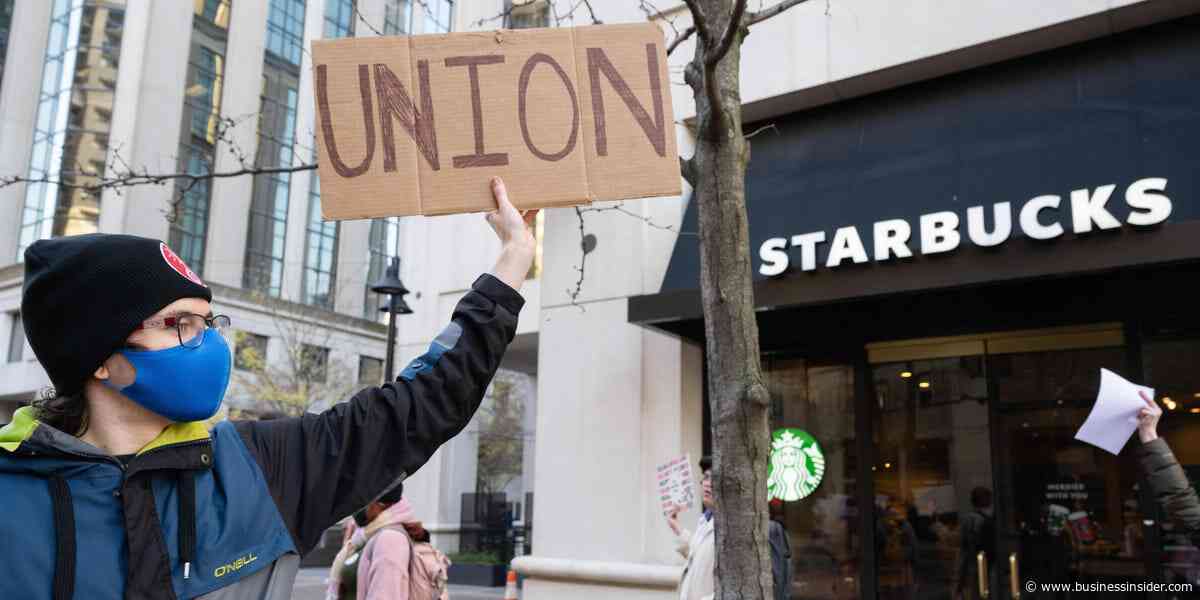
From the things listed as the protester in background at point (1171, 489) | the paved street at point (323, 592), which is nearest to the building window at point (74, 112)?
the paved street at point (323, 592)

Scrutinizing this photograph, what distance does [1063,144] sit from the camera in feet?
26.3

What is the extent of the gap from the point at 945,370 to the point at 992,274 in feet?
6.82

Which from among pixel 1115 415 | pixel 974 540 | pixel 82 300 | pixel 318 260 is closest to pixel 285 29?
pixel 318 260

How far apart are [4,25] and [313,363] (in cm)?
2426

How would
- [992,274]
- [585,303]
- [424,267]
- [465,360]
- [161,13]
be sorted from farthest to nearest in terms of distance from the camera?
[161,13] → [424,267] → [585,303] → [992,274] → [465,360]

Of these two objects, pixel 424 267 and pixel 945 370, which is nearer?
pixel 945 370

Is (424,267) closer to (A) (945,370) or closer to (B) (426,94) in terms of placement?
(A) (945,370)

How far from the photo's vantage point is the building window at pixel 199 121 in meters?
42.4

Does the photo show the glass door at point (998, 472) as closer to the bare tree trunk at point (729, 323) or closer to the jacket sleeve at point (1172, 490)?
the jacket sleeve at point (1172, 490)

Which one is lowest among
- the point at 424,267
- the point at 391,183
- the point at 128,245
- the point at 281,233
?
the point at 128,245

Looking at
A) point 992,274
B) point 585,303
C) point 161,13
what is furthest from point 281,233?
point 992,274

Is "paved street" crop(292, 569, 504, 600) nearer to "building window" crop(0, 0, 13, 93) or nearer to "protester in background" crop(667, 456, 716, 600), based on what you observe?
"protester in background" crop(667, 456, 716, 600)

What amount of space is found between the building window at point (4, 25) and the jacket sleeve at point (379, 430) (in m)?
49.4

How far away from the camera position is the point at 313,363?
3375cm
